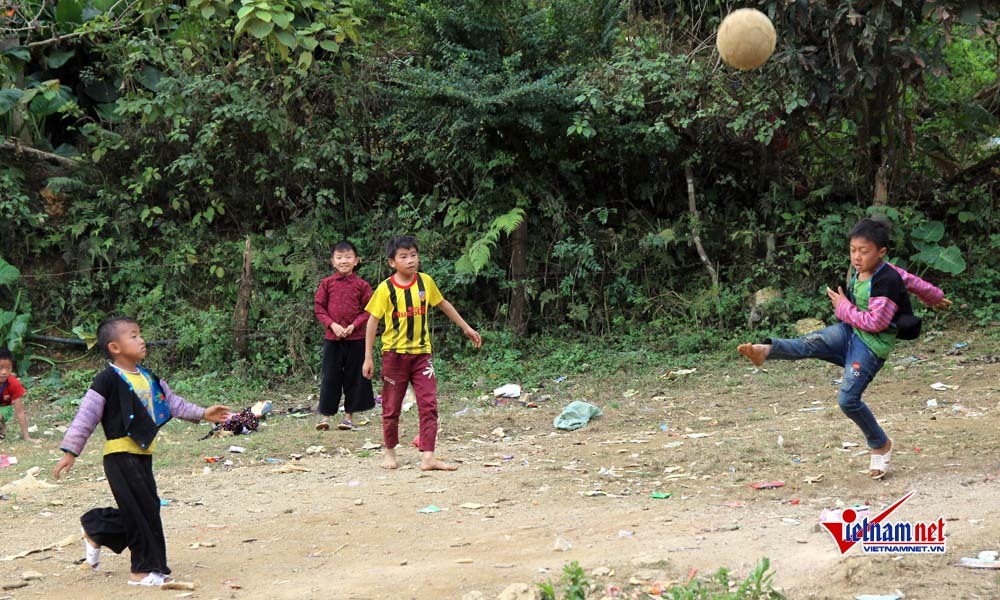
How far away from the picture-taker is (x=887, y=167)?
11.6 meters

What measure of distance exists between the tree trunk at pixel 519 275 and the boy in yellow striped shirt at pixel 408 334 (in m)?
4.69

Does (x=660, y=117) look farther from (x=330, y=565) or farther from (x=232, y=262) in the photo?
(x=330, y=565)

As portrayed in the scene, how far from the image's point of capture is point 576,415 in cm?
861

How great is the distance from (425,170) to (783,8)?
524cm

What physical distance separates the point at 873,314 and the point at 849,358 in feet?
1.20

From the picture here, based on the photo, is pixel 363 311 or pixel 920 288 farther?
pixel 363 311

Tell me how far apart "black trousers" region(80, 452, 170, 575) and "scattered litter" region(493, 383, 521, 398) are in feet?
17.9

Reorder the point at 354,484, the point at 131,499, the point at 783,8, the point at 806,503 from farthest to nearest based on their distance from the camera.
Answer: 1. the point at 783,8
2. the point at 354,484
3. the point at 806,503
4. the point at 131,499

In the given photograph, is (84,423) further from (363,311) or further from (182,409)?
(363,311)

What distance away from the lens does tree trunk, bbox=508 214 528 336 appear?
11.8 m

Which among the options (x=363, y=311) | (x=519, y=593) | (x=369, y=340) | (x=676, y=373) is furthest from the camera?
(x=676, y=373)

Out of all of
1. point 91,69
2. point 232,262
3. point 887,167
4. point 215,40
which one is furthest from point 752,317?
point 91,69

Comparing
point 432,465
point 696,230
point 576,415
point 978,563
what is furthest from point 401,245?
point 696,230

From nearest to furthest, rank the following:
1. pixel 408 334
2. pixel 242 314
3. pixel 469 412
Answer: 1. pixel 408 334
2. pixel 469 412
3. pixel 242 314
